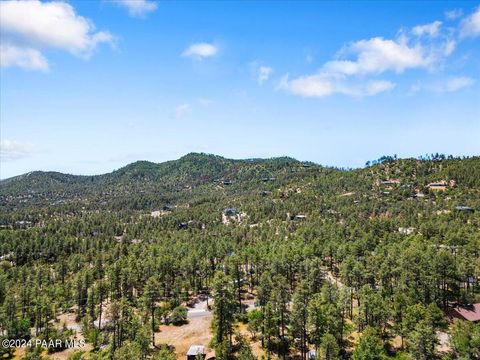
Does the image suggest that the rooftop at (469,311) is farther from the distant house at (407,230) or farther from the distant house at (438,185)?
the distant house at (438,185)

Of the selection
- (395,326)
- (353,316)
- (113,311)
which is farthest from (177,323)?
(395,326)

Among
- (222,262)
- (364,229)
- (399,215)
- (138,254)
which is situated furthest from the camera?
(399,215)

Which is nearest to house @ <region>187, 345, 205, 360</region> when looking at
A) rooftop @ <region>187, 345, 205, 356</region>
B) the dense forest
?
rooftop @ <region>187, 345, 205, 356</region>

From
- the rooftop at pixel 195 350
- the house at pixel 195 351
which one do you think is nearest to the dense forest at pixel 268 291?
the rooftop at pixel 195 350

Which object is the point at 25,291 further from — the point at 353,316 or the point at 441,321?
the point at 441,321

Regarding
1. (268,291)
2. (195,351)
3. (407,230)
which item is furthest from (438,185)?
(195,351)

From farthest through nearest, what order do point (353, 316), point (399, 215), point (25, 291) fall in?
point (399, 215) < point (25, 291) < point (353, 316)

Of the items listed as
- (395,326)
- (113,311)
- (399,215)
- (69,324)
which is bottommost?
(69,324)

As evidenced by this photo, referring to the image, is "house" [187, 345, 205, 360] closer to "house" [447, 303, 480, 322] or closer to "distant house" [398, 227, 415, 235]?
"house" [447, 303, 480, 322]

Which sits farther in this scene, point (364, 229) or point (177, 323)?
point (364, 229)
